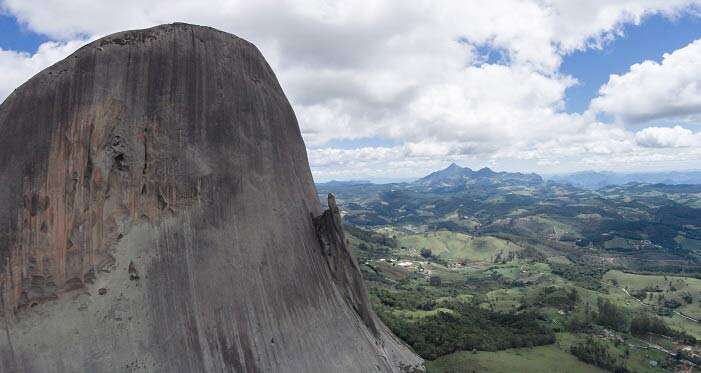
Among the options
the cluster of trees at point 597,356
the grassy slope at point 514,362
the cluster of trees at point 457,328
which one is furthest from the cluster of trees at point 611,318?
the grassy slope at point 514,362

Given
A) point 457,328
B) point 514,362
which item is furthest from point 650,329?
point 457,328

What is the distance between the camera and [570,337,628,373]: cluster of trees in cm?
10862

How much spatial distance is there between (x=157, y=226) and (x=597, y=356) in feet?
409

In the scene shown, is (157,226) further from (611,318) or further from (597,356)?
(611,318)

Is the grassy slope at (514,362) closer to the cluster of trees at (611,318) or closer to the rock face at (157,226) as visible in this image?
the cluster of trees at (611,318)

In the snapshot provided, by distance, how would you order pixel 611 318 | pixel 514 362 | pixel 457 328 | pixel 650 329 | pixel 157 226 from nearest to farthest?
pixel 157 226 → pixel 514 362 → pixel 457 328 → pixel 650 329 → pixel 611 318

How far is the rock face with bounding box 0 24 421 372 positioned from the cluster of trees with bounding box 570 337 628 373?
4019 inches

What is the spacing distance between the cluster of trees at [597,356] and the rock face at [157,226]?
4019 inches

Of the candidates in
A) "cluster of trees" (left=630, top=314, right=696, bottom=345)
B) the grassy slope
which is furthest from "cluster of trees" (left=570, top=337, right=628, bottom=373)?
"cluster of trees" (left=630, top=314, right=696, bottom=345)

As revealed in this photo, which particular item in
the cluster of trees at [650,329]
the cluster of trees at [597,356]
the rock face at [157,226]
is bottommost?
the cluster of trees at [650,329]

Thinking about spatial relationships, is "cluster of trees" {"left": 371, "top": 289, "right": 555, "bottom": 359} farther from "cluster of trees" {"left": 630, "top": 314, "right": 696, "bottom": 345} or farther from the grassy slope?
"cluster of trees" {"left": 630, "top": 314, "right": 696, "bottom": 345}

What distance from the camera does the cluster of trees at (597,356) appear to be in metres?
109

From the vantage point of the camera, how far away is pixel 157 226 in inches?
1157

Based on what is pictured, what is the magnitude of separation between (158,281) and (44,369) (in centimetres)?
784
